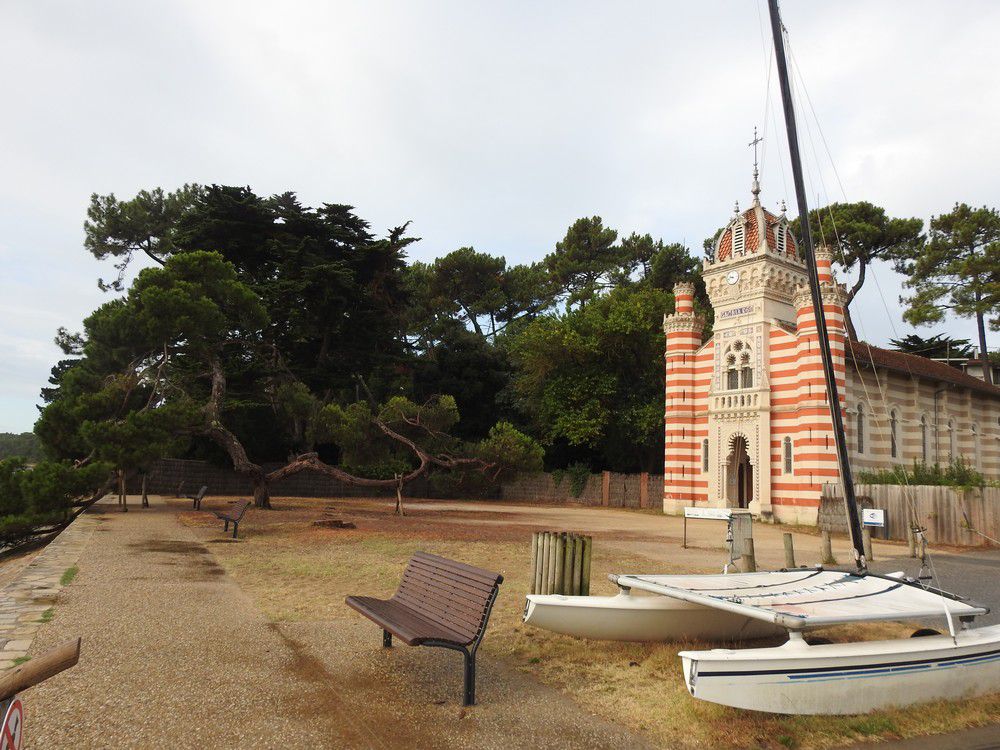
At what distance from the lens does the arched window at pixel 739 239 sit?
92.9ft

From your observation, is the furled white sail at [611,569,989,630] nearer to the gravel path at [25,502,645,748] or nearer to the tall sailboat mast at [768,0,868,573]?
the gravel path at [25,502,645,748]

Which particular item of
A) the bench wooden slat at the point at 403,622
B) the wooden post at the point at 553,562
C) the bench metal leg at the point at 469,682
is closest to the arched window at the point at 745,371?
the wooden post at the point at 553,562

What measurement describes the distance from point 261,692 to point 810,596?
4971 millimetres

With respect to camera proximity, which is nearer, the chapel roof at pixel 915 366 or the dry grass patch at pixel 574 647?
the dry grass patch at pixel 574 647

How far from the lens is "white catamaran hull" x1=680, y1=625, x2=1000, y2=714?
4996mm

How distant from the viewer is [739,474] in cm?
2950

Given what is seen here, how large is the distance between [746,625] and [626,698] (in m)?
2.26

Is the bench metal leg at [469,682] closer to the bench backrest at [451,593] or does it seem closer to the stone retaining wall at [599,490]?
the bench backrest at [451,593]

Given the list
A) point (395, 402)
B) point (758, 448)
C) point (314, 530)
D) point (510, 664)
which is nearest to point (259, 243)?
point (395, 402)

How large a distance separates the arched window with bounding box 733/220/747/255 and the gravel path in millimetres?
24890

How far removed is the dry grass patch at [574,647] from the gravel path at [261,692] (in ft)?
1.30

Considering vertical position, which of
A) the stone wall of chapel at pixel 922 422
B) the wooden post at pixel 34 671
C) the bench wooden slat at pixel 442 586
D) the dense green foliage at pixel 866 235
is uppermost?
the dense green foliage at pixel 866 235

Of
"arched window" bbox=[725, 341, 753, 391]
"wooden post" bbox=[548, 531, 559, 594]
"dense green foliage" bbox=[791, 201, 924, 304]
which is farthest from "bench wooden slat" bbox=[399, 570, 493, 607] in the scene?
"dense green foliage" bbox=[791, 201, 924, 304]

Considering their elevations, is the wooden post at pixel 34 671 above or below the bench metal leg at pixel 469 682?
→ above
